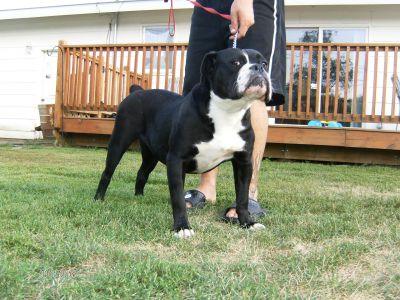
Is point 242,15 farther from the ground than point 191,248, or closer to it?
farther from the ground

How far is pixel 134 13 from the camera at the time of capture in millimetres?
10883

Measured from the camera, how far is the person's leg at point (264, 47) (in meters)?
3.12

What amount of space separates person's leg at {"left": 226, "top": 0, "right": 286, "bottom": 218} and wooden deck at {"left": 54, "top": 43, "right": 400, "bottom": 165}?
12.6ft

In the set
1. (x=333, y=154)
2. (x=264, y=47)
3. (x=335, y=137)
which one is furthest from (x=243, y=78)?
(x=333, y=154)

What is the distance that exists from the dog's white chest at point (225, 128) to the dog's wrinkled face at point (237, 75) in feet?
0.22

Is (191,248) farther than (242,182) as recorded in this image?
No

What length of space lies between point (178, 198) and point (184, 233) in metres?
0.23

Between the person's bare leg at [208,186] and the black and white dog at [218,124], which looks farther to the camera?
the person's bare leg at [208,186]

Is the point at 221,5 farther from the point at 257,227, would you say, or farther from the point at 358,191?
the point at 358,191

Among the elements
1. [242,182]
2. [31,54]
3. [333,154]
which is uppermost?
[31,54]

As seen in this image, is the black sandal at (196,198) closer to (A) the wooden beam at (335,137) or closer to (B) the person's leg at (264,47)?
(B) the person's leg at (264,47)

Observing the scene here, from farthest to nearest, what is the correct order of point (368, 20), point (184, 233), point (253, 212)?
point (368, 20) → point (253, 212) → point (184, 233)

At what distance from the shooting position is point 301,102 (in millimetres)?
8016

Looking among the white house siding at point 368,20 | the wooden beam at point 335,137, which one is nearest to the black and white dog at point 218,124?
the wooden beam at point 335,137
